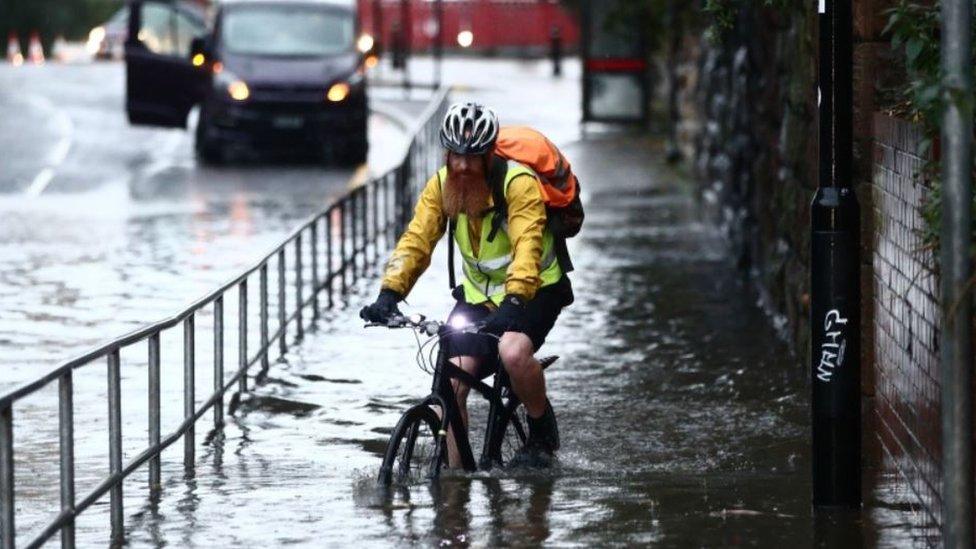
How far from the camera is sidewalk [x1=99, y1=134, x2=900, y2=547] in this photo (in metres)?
8.22

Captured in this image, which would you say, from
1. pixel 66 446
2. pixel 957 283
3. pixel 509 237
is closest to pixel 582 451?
pixel 509 237

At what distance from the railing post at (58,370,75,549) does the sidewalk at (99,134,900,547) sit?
25.7 inches

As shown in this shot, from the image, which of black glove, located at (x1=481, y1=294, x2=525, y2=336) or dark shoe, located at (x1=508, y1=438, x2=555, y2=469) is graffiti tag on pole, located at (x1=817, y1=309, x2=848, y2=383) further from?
dark shoe, located at (x1=508, y1=438, x2=555, y2=469)

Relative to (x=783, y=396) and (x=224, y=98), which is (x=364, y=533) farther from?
(x=224, y=98)

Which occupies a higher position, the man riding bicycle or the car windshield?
the car windshield

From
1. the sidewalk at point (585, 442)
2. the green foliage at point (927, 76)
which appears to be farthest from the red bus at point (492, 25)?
the green foliage at point (927, 76)

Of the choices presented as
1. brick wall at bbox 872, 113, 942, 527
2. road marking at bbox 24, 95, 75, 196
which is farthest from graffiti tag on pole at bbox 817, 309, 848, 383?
road marking at bbox 24, 95, 75, 196

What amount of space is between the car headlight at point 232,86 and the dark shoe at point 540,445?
18458 mm

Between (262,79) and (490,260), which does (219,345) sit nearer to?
(490,260)

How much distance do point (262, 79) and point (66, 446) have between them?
813 inches

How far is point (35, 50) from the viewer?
53031 millimetres

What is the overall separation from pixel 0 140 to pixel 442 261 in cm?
1443

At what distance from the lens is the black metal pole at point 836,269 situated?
8195 mm

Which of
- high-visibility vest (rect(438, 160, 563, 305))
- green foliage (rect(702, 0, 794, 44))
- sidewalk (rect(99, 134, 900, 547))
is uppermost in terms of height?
green foliage (rect(702, 0, 794, 44))
